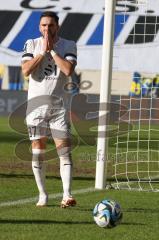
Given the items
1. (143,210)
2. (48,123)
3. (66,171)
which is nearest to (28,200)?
(66,171)

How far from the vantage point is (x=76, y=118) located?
102 ft

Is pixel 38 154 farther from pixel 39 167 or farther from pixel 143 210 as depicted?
pixel 143 210

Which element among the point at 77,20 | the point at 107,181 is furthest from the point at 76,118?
the point at 107,181

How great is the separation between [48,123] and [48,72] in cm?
61

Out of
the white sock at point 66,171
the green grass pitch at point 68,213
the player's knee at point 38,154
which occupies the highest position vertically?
the player's knee at point 38,154

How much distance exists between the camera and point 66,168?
9.38 meters

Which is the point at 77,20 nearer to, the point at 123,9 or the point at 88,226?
the point at 123,9

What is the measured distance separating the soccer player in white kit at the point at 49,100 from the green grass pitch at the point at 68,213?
0.52 m

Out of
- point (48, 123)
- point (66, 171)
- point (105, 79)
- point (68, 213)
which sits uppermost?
point (105, 79)

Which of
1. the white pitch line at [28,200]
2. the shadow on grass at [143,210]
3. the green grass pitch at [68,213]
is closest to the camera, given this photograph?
the green grass pitch at [68,213]

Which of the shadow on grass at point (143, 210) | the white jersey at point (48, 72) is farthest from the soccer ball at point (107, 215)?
the white jersey at point (48, 72)

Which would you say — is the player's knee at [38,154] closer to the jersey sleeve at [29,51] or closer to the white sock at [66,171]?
the white sock at [66,171]

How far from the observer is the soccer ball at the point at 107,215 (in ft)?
25.1

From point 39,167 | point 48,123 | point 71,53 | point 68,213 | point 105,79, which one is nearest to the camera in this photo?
point 68,213
